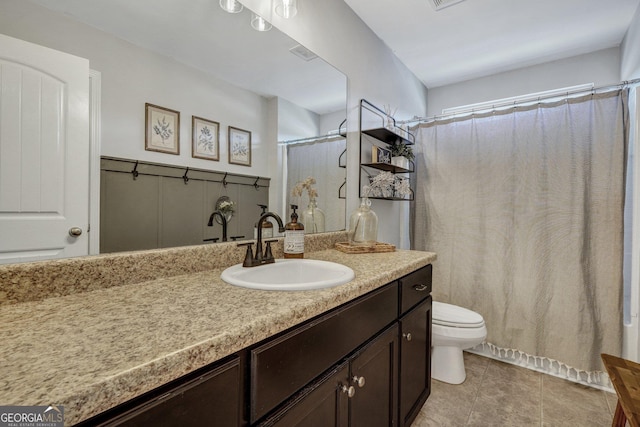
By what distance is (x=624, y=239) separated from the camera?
6.03ft

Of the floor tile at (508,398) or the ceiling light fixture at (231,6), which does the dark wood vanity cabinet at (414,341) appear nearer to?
the floor tile at (508,398)

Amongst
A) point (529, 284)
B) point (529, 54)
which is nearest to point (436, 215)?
point (529, 284)

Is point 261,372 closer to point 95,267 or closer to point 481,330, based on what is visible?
point 95,267

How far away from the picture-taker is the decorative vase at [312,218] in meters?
1.61

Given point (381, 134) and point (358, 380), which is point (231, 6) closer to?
point (381, 134)

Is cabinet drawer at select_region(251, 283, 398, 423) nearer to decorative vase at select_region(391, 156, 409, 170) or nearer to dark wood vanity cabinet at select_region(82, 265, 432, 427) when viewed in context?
dark wood vanity cabinet at select_region(82, 265, 432, 427)

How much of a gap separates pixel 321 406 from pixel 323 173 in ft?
4.06

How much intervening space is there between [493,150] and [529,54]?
95 cm

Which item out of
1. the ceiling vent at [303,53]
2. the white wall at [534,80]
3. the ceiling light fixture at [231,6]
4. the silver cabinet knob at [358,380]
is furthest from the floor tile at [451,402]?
the white wall at [534,80]

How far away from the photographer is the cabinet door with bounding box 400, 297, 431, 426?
1.27 metres

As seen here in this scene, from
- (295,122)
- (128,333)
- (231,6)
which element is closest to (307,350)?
(128,333)

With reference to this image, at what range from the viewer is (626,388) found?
1066 mm

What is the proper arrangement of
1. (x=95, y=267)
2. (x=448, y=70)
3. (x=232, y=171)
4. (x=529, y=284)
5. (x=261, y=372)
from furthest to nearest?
(x=448, y=70), (x=529, y=284), (x=232, y=171), (x=95, y=267), (x=261, y=372)

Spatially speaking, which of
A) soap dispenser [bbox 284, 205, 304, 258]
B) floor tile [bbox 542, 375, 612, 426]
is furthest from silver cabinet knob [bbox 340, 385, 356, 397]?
floor tile [bbox 542, 375, 612, 426]
